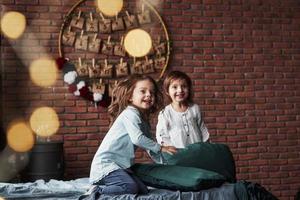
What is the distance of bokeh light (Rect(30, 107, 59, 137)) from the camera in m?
4.80

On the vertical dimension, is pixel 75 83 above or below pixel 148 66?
below

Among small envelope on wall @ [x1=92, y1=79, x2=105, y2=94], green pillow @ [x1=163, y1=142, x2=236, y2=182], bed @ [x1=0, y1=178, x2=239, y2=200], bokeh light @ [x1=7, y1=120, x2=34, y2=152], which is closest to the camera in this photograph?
bed @ [x1=0, y1=178, x2=239, y2=200]

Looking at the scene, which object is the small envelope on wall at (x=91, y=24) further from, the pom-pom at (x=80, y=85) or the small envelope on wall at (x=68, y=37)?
the pom-pom at (x=80, y=85)

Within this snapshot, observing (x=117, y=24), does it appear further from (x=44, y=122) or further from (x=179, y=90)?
(x=179, y=90)

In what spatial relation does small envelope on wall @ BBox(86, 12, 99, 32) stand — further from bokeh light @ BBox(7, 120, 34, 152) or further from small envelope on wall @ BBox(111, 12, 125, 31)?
bokeh light @ BBox(7, 120, 34, 152)

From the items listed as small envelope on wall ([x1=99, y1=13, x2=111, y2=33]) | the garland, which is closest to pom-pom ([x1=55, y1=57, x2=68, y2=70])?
the garland

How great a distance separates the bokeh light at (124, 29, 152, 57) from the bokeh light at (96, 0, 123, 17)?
263mm

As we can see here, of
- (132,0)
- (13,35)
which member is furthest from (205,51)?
(13,35)

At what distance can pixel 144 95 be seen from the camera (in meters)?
3.18

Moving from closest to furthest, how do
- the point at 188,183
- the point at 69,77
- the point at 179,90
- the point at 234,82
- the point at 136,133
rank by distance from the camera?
the point at 188,183
the point at 136,133
the point at 179,90
the point at 69,77
the point at 234,82

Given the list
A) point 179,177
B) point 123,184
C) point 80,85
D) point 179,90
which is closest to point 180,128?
point 179,90

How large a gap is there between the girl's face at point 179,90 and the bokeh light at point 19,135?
1.67 metres

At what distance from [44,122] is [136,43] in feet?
4.08

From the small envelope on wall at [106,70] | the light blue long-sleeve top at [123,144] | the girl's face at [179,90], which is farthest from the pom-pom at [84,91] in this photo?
the light blue long-sleeve top at [123,144]
